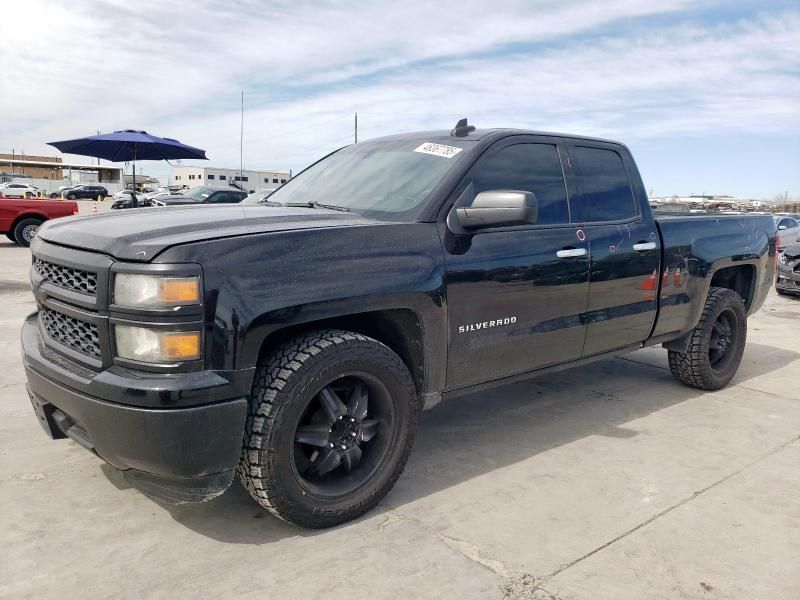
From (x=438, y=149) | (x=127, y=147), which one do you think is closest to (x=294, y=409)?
(x=438, y=149)

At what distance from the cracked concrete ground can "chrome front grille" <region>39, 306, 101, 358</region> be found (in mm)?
794

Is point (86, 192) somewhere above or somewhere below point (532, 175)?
below

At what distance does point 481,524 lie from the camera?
296 centimetres

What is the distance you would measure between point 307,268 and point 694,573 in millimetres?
1956

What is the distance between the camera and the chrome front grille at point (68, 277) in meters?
2.58

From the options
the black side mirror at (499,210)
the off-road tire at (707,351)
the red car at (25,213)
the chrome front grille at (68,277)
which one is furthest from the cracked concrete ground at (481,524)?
the red car at (25,213)

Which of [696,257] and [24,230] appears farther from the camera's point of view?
[24,230]

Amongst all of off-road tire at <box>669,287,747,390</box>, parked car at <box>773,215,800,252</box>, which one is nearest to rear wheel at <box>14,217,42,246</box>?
off-road tire at <box>669,287,747,390</box>

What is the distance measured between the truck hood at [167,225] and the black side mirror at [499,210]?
505mm

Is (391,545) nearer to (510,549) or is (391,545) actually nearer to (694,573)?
(510,549)

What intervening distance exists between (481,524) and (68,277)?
6.79 ft

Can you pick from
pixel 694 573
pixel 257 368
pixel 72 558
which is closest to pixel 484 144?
pixel 257 368

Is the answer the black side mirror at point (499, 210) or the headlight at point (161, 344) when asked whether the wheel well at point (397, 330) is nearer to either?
the black side mirror at point (499, 210)

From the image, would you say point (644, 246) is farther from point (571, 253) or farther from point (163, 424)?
point (163, 424)
